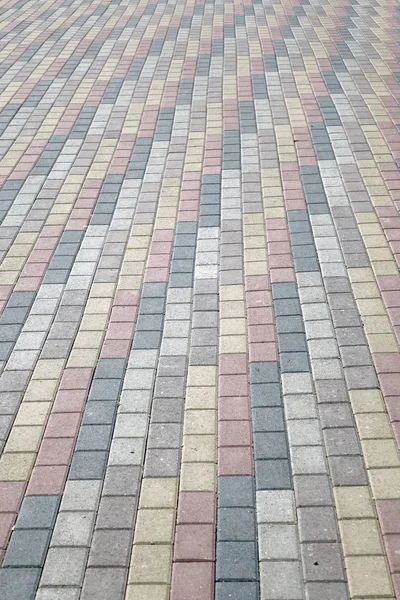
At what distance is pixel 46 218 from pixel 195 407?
2737 millimetres

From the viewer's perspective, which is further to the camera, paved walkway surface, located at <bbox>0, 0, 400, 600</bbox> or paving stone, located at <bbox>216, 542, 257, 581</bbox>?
paved walkway surface, located at <bbox>0, 0, 400, 600</bbox>

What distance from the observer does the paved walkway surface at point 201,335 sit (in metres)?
3.34

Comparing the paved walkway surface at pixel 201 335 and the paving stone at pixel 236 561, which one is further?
the paved walkway surface at pixel 201 335

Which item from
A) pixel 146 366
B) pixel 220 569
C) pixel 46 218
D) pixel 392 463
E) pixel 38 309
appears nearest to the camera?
pixel 220 569

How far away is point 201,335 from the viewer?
187 inches

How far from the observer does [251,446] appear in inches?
153

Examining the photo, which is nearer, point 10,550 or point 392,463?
point 10,550

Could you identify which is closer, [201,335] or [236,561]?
[236,561]

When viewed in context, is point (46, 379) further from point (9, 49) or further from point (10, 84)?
point (9, 49)

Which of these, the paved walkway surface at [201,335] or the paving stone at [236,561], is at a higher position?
the paving stone at [236,561]

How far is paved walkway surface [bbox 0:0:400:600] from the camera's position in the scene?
11.0ft

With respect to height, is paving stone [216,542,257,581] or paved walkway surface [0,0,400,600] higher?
paving stone [216,542,257,581]

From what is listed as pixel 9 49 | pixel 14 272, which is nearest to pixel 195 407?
pixel 14 272

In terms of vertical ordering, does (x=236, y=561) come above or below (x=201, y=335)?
above
